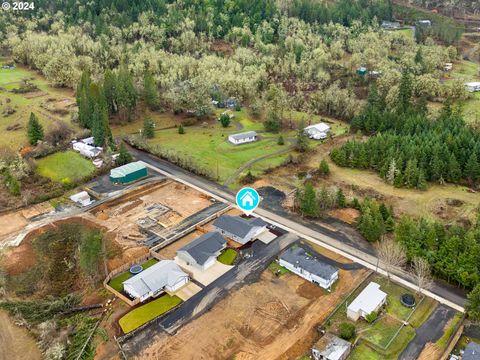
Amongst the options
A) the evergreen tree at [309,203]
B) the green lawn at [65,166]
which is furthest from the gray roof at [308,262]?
the green lawn at [65,166]

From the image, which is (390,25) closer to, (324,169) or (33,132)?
(324,169)

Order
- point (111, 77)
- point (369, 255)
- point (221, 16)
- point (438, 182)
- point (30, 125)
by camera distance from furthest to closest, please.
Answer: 1. point (221, 16)
2. point (111, 77)
3. point (30, 125)
4. point (438, 182)
5. point (369, 255)

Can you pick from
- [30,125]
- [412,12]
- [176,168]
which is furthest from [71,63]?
[412,12]

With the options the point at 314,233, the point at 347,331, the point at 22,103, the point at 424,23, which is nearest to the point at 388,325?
the point at 347,331

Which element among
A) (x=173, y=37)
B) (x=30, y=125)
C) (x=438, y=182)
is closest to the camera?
(x=438, y=182)

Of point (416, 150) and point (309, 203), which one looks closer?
point (309, 203)

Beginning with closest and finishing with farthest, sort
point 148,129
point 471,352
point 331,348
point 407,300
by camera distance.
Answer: point 471,352, point 331,348, point 407,300, point 148,129

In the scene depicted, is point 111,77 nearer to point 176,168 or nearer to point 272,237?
point 176,168
